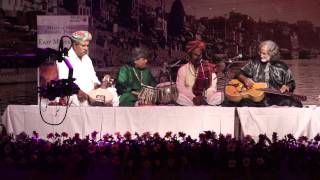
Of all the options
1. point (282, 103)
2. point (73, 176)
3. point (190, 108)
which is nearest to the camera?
point (73, 176)

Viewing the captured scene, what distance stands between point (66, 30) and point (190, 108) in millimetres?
2659

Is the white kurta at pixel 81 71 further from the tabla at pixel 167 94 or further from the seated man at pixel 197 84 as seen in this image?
the seated man at pixel 197 84

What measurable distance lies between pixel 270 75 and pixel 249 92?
0.52 metres

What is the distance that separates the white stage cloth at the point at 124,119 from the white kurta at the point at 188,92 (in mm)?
785

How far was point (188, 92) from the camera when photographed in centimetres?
795

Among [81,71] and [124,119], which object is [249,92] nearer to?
[124,119]

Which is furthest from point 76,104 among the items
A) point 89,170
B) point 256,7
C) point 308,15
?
point 308,15

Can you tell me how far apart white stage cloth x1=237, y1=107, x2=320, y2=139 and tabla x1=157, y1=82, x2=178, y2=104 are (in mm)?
1256

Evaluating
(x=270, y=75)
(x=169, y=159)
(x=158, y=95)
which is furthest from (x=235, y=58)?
(x=169, y=159)

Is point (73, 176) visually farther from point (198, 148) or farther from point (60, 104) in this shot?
point (60, 104)

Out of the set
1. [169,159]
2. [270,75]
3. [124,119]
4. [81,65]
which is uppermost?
[81,65]

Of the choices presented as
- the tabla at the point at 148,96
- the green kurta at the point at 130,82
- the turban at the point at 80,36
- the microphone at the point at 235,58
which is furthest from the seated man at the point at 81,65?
the microphone at the point at 235,58

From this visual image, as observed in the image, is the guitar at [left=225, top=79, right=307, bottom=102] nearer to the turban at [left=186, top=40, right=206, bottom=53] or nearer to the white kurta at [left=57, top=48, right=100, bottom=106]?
the turban at [left=186, top=40, right=206, bottom=53]

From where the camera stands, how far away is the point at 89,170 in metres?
4.95
